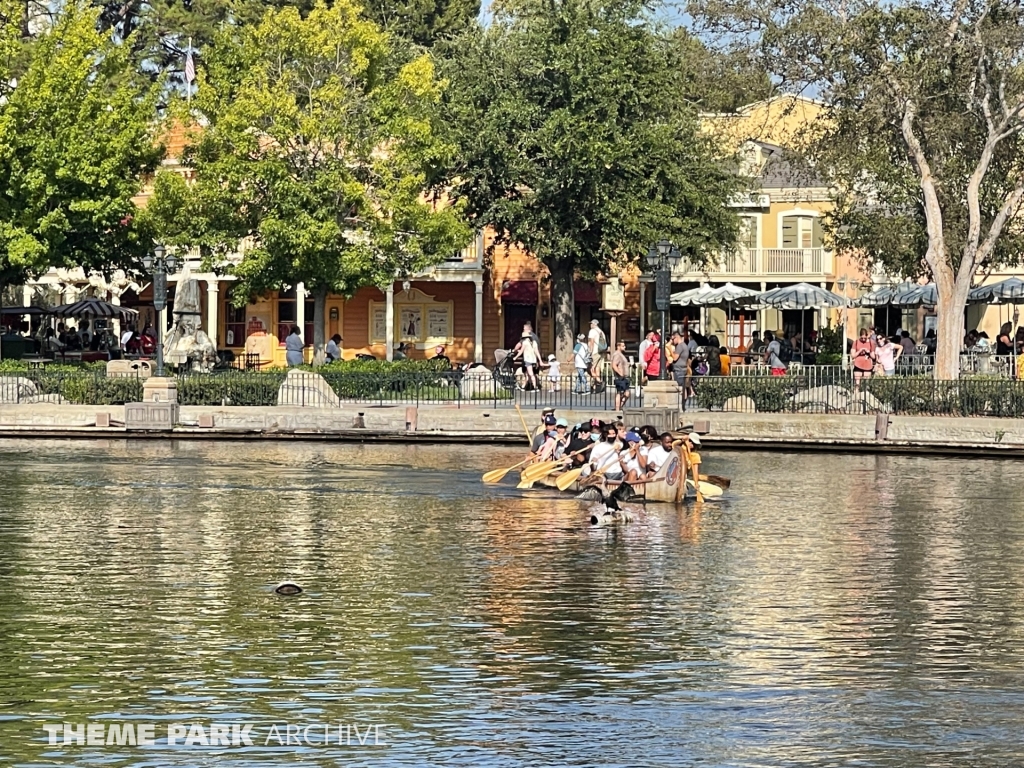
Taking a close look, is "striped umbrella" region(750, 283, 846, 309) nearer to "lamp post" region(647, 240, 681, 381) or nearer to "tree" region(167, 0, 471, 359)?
"tree" region(167, 0, 471, 359)

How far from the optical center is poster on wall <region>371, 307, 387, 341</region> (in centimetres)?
6731

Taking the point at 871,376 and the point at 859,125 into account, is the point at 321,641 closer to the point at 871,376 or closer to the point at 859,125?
the point at 871,376

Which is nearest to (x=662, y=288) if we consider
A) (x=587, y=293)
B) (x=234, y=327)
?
(x=587, y=293)

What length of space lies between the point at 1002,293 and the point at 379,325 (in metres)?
22.8

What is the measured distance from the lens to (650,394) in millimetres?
40875

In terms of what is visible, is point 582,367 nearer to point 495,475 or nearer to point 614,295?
point 495,475

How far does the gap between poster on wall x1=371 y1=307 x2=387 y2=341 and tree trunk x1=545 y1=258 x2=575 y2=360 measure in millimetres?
10016

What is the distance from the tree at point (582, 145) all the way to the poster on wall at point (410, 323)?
1020 centimetres

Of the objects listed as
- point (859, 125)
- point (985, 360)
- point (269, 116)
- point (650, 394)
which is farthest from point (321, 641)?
point (269, 116)

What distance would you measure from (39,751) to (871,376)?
30.9 metres

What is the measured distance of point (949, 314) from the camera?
144ft

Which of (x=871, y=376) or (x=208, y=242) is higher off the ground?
(x=208, y=242)

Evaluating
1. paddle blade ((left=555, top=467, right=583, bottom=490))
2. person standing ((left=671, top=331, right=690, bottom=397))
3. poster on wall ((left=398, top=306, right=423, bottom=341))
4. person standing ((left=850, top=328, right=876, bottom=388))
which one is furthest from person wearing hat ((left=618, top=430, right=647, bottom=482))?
poster on wall ((left=398, top=306, right=423, bottom=341))

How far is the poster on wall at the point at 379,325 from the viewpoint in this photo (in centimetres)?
6731
